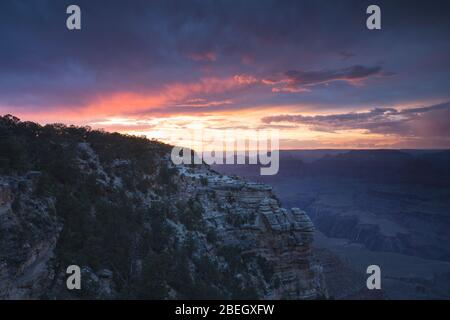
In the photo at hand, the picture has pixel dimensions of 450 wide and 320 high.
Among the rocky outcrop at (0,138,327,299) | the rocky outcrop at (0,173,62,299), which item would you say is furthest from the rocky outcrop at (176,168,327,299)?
the rocky outcrop at (0,173,62,299)

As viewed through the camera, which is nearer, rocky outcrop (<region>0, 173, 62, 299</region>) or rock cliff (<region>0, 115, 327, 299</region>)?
rocky outcrop (<region>0, 173, 62, 299</region>)

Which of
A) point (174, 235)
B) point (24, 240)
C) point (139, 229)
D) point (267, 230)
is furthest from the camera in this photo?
point (267, 230)

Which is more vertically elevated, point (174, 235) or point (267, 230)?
point (174, 235)

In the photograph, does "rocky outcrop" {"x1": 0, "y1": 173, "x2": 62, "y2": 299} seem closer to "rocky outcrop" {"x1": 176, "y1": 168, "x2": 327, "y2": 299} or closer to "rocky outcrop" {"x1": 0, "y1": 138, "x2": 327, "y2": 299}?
"rocky outcrop" {"x1": 0, "y1": 138, "x2": 327, "y2": 299}

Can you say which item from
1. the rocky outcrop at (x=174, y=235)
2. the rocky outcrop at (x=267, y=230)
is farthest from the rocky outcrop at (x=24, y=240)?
the rocky outcrop at (x=267, y=230)

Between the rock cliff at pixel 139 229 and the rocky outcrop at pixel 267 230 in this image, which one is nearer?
the rock cliff at pixel 139 229

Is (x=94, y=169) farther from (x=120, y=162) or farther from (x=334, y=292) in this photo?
(x=334, y=292)

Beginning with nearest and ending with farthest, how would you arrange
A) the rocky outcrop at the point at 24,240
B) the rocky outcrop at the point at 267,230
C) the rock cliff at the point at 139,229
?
the rocky outcrop at the point at 24,240, the rock cliff at the point at 139,229, the rocky outcrop at the point at 267,230

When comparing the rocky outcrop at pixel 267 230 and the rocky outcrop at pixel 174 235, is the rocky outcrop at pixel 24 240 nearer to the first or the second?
the rocky outcrop at pixel 174 235

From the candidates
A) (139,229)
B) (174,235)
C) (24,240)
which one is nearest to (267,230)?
(174,235)

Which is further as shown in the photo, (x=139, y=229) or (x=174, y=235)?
(x=174, y=235)

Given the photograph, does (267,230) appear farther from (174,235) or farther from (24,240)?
(24,240)
